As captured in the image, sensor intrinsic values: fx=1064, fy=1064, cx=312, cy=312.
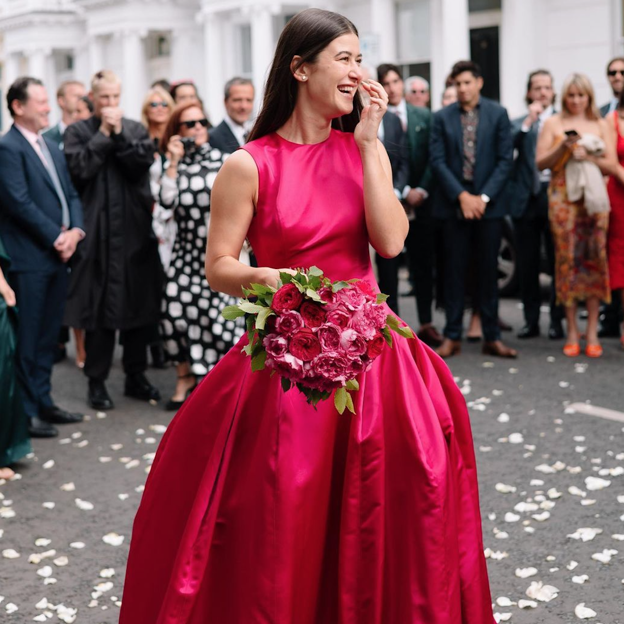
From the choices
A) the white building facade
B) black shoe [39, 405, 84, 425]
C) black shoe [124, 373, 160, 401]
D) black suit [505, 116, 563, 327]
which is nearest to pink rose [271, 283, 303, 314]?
black shoe [39, 405, 84, 425]

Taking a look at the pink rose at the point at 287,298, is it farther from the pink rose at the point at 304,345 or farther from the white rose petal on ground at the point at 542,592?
the white rose petal on ground at the point at 542,592

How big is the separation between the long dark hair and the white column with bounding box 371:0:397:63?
18.5m

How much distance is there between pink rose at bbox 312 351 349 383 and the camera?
2701mm

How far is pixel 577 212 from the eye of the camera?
29.1 ft

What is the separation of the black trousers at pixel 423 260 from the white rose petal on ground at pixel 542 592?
17.9 feet

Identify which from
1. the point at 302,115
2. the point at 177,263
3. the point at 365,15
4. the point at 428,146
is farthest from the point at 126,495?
the point at 365,15

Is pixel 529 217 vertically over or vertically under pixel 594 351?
over

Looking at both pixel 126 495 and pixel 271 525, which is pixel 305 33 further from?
pixel 126 495

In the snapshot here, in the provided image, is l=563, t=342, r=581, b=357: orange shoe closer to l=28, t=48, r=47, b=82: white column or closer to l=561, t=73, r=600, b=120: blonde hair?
l=561, t=73, r=600, b=120: blonde hair

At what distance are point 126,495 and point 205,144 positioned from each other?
8.69 ft

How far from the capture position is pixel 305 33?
3086mm

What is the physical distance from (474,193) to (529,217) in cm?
95

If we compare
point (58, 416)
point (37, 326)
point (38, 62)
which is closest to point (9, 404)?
point (37, 326)

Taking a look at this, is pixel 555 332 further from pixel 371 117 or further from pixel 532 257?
pixel 371 117
